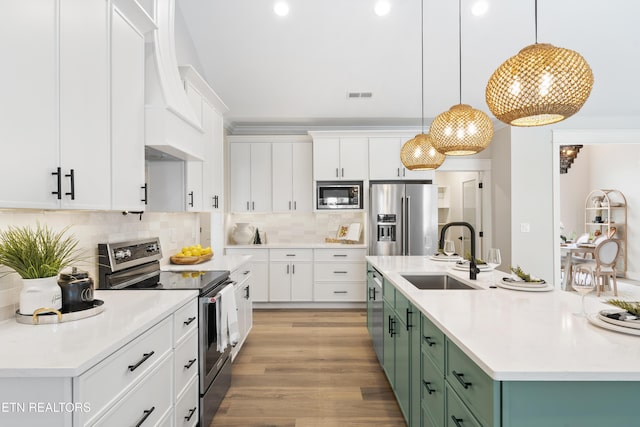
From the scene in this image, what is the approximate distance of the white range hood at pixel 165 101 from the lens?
2287mm

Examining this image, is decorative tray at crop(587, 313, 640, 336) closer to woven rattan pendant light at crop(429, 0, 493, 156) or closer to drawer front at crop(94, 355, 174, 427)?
woven rattan pendant light at crop(429, 0, 493, 156)

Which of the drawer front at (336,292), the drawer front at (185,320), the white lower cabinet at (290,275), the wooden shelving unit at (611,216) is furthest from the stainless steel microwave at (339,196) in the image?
the wooden shelving unit at (611,216)

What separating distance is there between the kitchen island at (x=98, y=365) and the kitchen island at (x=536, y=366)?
48.4 inches

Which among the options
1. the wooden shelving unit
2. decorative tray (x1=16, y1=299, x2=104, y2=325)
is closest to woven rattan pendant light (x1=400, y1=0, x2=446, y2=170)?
decorative tray (x1=16, y1=299, x2=104, y2=325)

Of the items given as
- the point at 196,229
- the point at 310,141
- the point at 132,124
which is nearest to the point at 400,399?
the point at 132,124

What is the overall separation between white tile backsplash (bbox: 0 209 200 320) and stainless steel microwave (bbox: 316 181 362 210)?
6.29 ft

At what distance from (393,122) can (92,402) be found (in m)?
5.14

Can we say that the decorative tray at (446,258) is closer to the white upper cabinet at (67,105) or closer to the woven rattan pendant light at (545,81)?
the woven rattan pendant light at (545,81)

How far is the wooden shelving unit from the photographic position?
23.0 ft

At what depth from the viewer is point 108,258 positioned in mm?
2299

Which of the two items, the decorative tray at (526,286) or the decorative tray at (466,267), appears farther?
the decorative tray at (466,267)

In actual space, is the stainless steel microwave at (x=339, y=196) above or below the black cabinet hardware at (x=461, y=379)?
above

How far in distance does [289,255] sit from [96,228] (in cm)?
301

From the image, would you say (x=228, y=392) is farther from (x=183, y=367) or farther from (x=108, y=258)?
(x=108, y=258)
